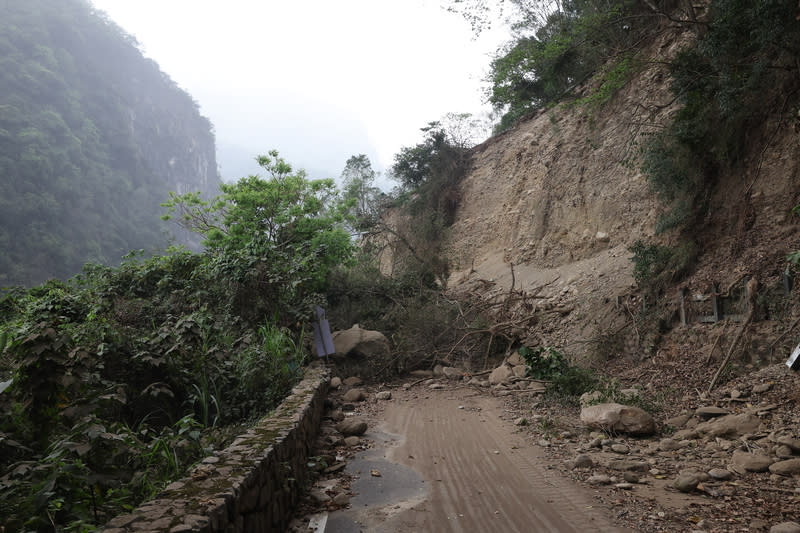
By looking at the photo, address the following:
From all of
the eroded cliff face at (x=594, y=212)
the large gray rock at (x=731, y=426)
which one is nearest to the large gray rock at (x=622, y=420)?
the large gray rock at (x=731, y=426)

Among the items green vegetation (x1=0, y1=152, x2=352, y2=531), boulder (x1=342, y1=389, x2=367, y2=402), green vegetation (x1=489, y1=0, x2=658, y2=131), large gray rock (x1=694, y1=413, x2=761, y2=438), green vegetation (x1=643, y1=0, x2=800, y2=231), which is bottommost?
large gray rock (x1=694, y1=413, x2=761, y2=438)

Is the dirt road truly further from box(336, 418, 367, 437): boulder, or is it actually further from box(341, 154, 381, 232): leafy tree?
box(341, 154, 381, 232): leafy tree

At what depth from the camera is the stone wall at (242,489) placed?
2.35 m

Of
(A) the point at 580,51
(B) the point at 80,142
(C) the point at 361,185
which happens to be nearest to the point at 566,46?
(A) the point at 580,51

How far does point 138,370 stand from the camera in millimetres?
5711

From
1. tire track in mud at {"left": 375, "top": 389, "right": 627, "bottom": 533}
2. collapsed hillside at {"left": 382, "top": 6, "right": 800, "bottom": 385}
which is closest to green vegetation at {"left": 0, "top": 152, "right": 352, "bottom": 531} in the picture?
tire track in mud at {"left": 375, "top": 389, "right": 627, "bottom": 533}

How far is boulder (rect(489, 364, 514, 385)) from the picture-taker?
9.35m

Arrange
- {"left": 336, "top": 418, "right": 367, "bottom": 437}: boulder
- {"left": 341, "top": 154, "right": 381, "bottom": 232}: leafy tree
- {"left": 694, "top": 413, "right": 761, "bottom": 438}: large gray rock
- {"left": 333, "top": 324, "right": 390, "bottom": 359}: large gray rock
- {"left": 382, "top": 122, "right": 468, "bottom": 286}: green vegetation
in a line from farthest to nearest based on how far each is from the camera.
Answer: {"left": 341, "top": 154, "right": 381, "bottom": 232}: leafy tree < {"left": 382, "top": 122, "right": 468, "bottom": 286}: green vegetation < {"left": 333, "top": 324, "right": 390, "bottom": 359}: large gray rock < {"left": 336, "top": 418, "right": 367, "bottom": 437}: boulder < {"left": 694, "top": 413, "right": 761, "bottom": 438}: large gray rock

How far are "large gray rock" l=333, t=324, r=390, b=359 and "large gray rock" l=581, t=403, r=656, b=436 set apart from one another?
17.3 ft

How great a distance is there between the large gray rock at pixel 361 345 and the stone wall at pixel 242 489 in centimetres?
525

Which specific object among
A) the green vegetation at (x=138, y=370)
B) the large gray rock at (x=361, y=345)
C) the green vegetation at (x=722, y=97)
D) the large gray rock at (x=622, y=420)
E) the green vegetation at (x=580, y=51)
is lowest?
the large gray rock at (x=622, y=420)

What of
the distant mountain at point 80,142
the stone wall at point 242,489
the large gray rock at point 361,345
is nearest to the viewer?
the stone wall at point 242,489

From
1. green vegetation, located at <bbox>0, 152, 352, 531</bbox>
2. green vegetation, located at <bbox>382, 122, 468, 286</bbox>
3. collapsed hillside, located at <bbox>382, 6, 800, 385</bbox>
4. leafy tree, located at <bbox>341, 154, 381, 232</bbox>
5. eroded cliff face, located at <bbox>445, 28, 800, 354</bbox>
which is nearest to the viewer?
green vegetation, located at <bbox>0, 152, 352, 531</bbox>

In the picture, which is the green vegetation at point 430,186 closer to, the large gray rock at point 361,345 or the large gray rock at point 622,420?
the large gray rock at point 361,345
